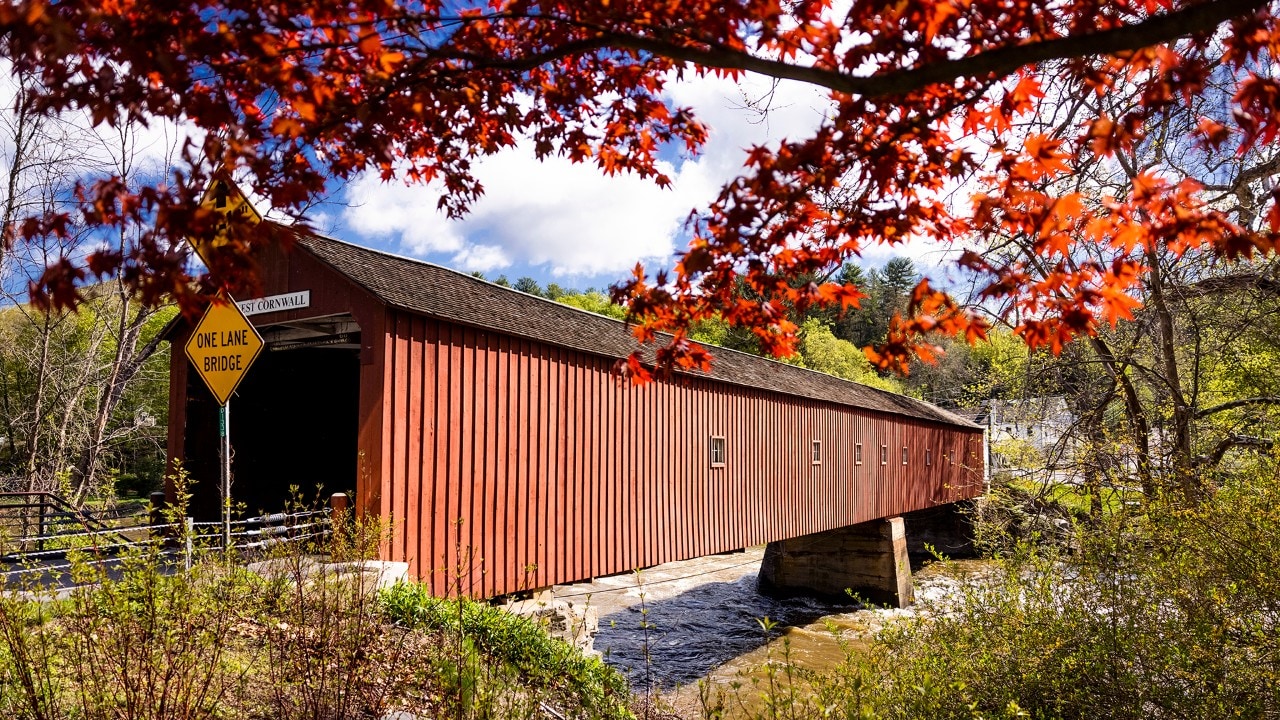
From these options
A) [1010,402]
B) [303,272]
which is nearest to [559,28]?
[303,272]

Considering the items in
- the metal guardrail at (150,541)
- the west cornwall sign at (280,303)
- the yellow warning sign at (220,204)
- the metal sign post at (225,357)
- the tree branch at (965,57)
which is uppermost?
the tree branch at (965,57)

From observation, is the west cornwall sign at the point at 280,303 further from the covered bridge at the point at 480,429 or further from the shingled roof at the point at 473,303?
the shingled roof at the point at 473,303

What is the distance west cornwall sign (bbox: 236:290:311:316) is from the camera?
784 centimetres

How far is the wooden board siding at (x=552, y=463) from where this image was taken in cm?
711

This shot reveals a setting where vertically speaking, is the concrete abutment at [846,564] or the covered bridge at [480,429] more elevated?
the covered bridge at [480,429]

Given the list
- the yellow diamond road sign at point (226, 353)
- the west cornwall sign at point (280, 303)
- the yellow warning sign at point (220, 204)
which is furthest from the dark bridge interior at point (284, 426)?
the yellow warning sign at point (220, 204)

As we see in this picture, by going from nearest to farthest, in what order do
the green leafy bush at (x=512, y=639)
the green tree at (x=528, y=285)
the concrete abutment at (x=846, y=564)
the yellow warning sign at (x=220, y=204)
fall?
the yellow warning sign at (x=220, y=204), the green leafy bush at (x=512, y=639), the concrete abutment at (x=846, y=564), the green tree at (x=528, y=285)

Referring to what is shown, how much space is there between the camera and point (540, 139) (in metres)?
4.23

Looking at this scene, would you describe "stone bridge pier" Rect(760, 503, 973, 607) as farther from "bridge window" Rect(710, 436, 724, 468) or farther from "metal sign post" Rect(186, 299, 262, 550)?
"metal sign post" Rect(186, 299, 262, 550)

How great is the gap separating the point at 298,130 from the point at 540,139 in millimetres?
1942

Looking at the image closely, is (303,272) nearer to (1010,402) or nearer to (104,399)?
(104,399)

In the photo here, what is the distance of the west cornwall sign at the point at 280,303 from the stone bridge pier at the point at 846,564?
1285 cm

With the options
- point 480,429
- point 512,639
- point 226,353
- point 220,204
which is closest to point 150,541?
point 220,204

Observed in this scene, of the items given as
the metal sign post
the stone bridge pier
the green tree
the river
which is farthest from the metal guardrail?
the green tree
